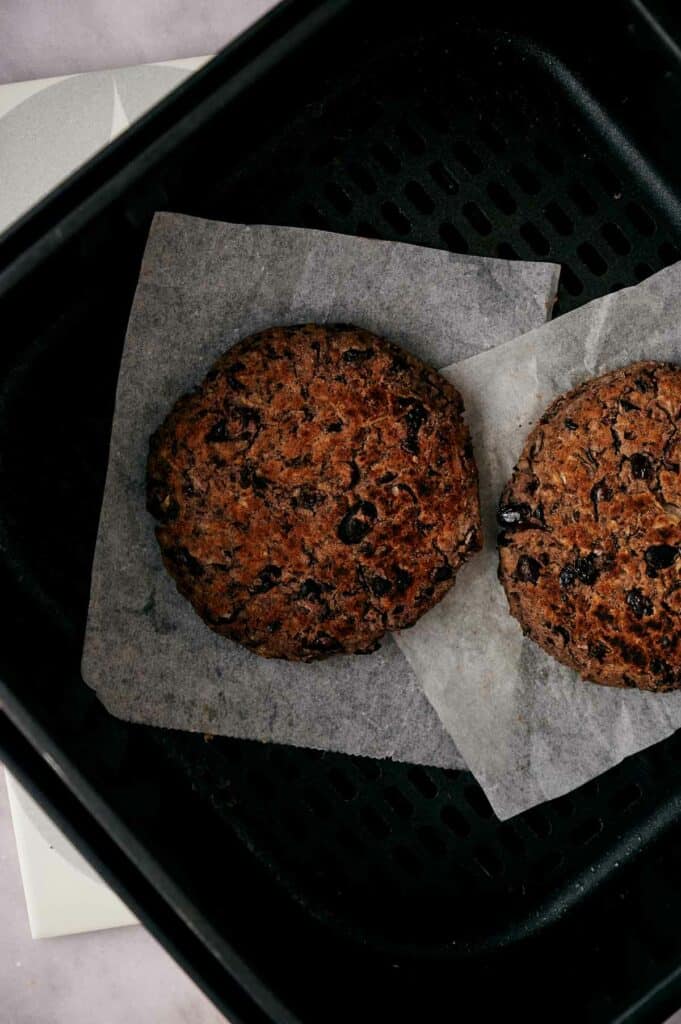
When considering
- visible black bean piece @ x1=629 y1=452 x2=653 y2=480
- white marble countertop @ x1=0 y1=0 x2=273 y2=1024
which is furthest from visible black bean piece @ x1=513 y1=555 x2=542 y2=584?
white marble countertop @ x1=0 y1=0 x2=273 y2=1024

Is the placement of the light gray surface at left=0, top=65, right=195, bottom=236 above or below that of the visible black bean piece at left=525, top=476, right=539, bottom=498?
above

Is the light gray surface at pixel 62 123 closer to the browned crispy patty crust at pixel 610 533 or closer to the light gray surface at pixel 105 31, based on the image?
the light gray surface at pixel 105 31

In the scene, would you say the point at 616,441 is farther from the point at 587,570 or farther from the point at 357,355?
the point at 357,355

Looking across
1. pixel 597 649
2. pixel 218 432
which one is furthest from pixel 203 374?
pixel 597 649

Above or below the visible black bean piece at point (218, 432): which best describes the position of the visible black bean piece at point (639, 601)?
below

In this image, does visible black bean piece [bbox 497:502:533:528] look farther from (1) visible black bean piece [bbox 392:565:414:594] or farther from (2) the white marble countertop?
(2) the white marble countertop

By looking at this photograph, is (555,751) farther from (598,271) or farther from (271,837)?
(598,271)

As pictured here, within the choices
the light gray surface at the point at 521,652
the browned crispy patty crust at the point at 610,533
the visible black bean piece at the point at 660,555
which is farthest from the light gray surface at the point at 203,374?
the visible black bean piece at the point at 660,555
